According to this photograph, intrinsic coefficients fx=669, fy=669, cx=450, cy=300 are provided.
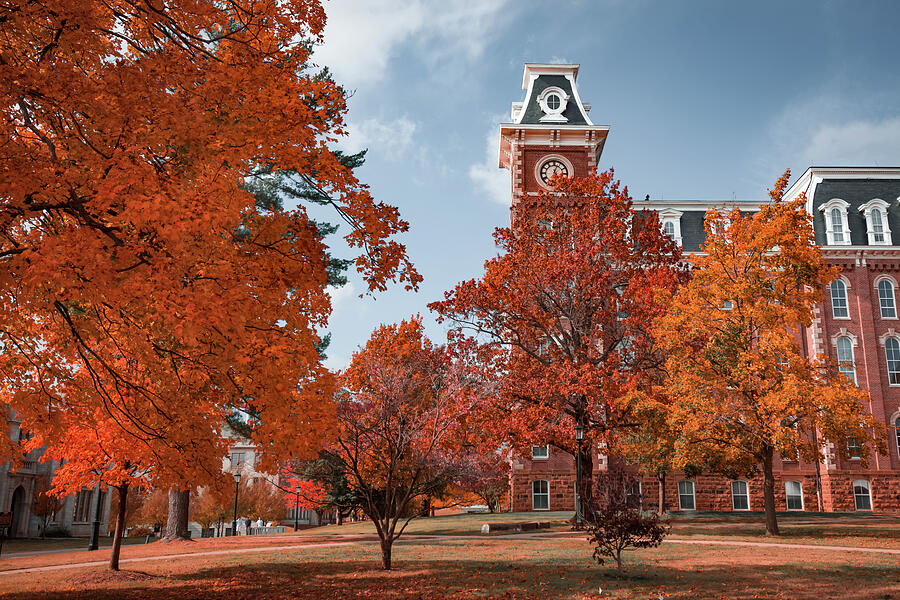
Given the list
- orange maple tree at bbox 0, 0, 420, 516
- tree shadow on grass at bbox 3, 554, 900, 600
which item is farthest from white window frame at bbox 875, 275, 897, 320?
orange maple tree at bbox 0, 0, 420, 516

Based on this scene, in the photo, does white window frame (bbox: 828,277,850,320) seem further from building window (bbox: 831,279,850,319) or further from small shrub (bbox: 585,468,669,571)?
small shrub (bbox: 585,468,669,571)

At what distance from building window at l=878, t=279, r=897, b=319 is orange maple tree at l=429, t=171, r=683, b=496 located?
23340 mm

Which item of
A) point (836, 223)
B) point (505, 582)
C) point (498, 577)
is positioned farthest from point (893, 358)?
point (505, 582)

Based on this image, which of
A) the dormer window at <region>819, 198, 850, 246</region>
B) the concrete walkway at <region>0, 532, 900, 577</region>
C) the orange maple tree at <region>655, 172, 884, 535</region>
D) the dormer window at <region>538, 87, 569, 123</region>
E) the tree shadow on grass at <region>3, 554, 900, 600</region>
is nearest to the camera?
the tree shadow on grass at <region>3, 554, 900, 600</region>

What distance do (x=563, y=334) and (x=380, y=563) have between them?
11766mm

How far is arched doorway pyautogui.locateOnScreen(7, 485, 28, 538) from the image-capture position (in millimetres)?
38344

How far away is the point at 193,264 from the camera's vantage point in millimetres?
6719

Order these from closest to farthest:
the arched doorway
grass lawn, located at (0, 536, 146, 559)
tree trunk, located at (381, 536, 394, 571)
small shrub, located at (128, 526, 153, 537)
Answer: tree trunk, located at (381, 536, 394, 571) < grass lawn, located at (0, 536, 146, 559) < the arched doorway < small shrub, located at (128, 526, 153, 537)

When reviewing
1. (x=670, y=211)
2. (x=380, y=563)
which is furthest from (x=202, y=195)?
(x=670, y=211)

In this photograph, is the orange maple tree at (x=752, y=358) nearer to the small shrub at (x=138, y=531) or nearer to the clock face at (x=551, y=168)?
the clock face at (x=551, y=168)

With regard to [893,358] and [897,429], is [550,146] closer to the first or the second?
[893,358]

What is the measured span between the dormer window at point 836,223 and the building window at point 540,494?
2259cm

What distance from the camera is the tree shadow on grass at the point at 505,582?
1025 cm

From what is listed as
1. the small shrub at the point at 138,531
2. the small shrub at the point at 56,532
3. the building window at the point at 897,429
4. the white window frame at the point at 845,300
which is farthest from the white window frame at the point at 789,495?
the small shrub at the point at 138,531
